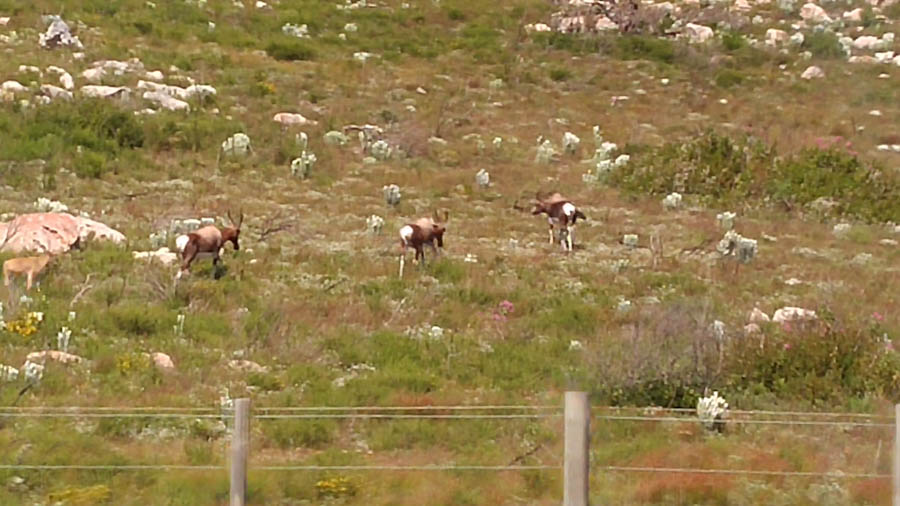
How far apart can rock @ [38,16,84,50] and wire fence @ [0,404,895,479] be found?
655 inches

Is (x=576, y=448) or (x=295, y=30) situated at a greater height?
(x=576, y=448)

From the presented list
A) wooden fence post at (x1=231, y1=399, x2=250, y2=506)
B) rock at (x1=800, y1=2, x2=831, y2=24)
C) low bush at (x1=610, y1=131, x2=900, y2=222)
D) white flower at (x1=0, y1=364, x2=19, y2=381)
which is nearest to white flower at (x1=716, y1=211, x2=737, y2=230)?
low bush at (x1=610, y1=131, x2=900, y2=222)

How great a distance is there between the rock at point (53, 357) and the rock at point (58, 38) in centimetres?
1530

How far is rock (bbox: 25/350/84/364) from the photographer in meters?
10.3

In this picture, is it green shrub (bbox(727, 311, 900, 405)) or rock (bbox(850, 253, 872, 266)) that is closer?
green shrub (bbox(727, 311, 900, 405))

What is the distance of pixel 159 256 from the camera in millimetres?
13703

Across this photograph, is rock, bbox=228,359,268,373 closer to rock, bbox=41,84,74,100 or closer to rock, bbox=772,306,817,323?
rock, bbox=772,306,817,323

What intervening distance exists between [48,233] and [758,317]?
27.9ft

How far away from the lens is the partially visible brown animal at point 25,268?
12.4 m

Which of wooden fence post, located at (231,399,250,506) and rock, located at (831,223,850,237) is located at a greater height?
wooden fence post, located at (231,399,250,506)

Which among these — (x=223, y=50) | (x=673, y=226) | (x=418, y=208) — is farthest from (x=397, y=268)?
(x=223, y=50)

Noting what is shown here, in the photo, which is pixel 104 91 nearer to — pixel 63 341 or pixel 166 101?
pixel 166 101

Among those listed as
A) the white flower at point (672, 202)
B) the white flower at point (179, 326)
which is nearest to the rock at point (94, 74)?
the white flower at point (672, 202)

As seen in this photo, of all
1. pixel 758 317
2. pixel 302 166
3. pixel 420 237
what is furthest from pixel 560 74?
pixel 758 317
